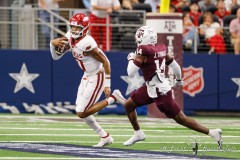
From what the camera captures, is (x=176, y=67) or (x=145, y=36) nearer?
(x=145, y=36)

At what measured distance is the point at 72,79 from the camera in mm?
23859

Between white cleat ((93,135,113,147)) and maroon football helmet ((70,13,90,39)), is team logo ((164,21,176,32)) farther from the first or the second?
white cleat ((93,135,113,147))

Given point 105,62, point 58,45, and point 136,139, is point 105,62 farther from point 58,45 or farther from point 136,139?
point 136,139

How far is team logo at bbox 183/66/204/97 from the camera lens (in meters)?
24.2

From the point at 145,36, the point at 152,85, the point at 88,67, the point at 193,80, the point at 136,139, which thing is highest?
the point at 145,36

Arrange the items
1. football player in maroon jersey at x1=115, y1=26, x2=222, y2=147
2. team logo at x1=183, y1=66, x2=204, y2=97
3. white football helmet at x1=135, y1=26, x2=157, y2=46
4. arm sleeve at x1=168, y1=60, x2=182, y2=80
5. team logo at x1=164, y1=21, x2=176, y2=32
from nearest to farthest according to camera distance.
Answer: football player in maroon jersey at x1=115, y1=26, x2=222, y2=147 → white football helmet at x1=135, y1=26, x2=157, y2=46 → arm sleeve at x1=168, y1=60, x2=182, y2=80 → team logo at x1=164, y1=21, x2=176, y2=32 → team logo at x1=183, y1=66, x2=204, y2=97

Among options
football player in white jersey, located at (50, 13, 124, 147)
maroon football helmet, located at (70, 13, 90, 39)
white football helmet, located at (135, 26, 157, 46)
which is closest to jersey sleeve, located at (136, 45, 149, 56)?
white football helmet, located at (135, 26, 157, 46)

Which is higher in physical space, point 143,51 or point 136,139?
point 143,51

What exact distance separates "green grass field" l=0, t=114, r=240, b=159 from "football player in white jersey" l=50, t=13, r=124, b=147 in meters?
0.44

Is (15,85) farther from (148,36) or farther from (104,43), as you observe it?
(148,36)

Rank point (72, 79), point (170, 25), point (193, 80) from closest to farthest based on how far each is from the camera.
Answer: point (170, 25) → point (72, 79) → point (193, 80)

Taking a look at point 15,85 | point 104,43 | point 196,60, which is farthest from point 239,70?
point 15,85

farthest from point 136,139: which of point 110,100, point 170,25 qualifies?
point 170,25

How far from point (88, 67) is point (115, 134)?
2420 millimetres
